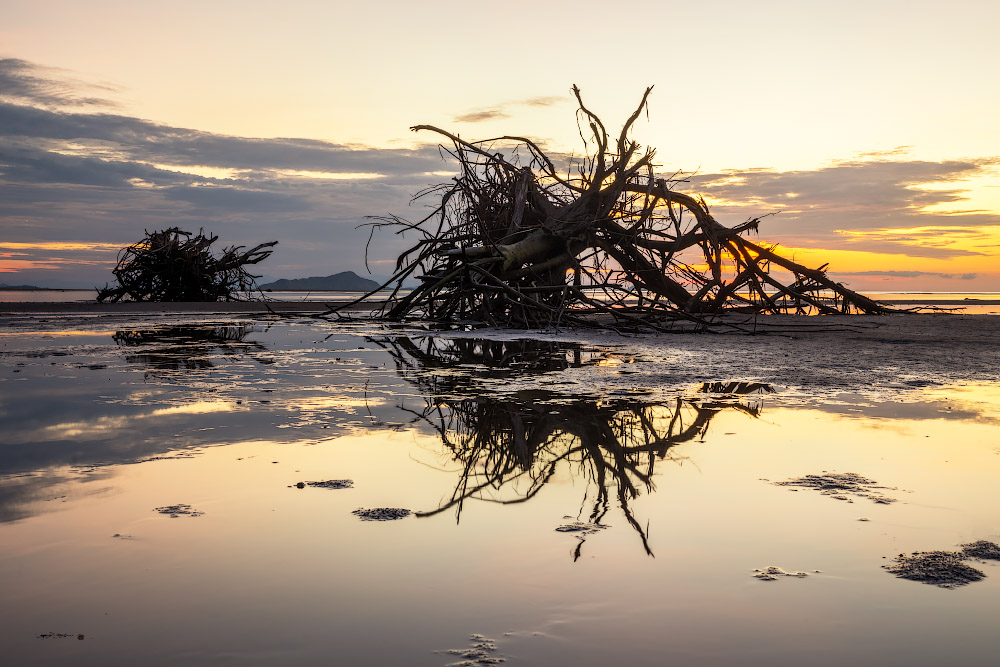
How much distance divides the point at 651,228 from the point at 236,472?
31.1ft

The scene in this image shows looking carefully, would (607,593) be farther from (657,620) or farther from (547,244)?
(547,244)

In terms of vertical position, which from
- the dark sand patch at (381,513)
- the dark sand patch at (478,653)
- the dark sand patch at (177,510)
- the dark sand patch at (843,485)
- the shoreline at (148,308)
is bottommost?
the dark sand patch at (478,653)

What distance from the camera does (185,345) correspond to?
8859mm

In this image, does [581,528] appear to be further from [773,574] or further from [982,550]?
[982,550]

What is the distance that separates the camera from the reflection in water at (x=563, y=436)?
117 inches

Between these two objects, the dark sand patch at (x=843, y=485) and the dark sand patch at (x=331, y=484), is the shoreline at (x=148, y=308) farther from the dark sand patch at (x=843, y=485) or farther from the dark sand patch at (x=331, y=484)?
the dark sand patch at (x=843, y=485)

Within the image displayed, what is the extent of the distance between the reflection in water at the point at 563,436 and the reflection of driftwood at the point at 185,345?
7.54 ft

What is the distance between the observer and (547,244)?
456 inches

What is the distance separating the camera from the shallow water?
178 centimetres

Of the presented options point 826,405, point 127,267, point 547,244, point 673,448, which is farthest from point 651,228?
point 127,267

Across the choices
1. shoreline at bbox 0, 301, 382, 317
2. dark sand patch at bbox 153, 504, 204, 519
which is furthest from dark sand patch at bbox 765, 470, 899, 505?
shoreline at bbox 0, 301, 382, 317

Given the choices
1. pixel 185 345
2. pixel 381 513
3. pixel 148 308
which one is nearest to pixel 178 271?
pixel 148 308

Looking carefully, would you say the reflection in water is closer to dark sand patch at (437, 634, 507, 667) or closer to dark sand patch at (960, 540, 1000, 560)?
dark sand patch at (437, 634, 507, 667)

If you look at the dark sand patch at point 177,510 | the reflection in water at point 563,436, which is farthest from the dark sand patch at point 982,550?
the dark sand patch at point 177,510
